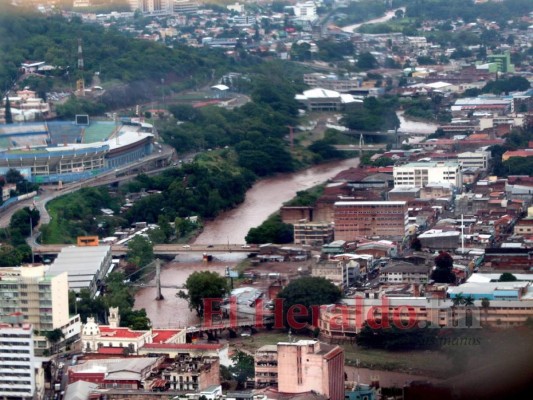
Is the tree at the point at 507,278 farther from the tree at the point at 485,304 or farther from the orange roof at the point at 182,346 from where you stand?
the orange roof at the point at 182,346

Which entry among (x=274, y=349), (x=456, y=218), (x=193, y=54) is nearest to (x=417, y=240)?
(x=456, y=218)

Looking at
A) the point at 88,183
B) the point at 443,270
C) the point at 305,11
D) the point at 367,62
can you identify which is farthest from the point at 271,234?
the point at 305,11

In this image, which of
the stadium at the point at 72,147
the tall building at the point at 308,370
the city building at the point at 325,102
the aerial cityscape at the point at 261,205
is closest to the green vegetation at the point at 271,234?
A: the aerial cityscape at the point at 261,205

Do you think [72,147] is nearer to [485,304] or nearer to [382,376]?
[485,304]

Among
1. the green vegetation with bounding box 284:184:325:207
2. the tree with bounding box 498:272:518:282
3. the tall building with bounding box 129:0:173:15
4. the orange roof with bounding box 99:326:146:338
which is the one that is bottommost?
the tree with bounding box 498:272:518:282

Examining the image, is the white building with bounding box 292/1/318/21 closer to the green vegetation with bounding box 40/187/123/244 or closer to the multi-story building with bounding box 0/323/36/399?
the green vegetation with bounding box 40/187/123/244

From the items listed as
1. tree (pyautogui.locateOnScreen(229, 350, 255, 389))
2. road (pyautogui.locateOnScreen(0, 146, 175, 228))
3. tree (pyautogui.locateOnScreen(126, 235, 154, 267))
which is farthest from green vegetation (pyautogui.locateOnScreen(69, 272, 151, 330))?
road (pyautogui.locateOnScreen(0, 146, 175, 228))
